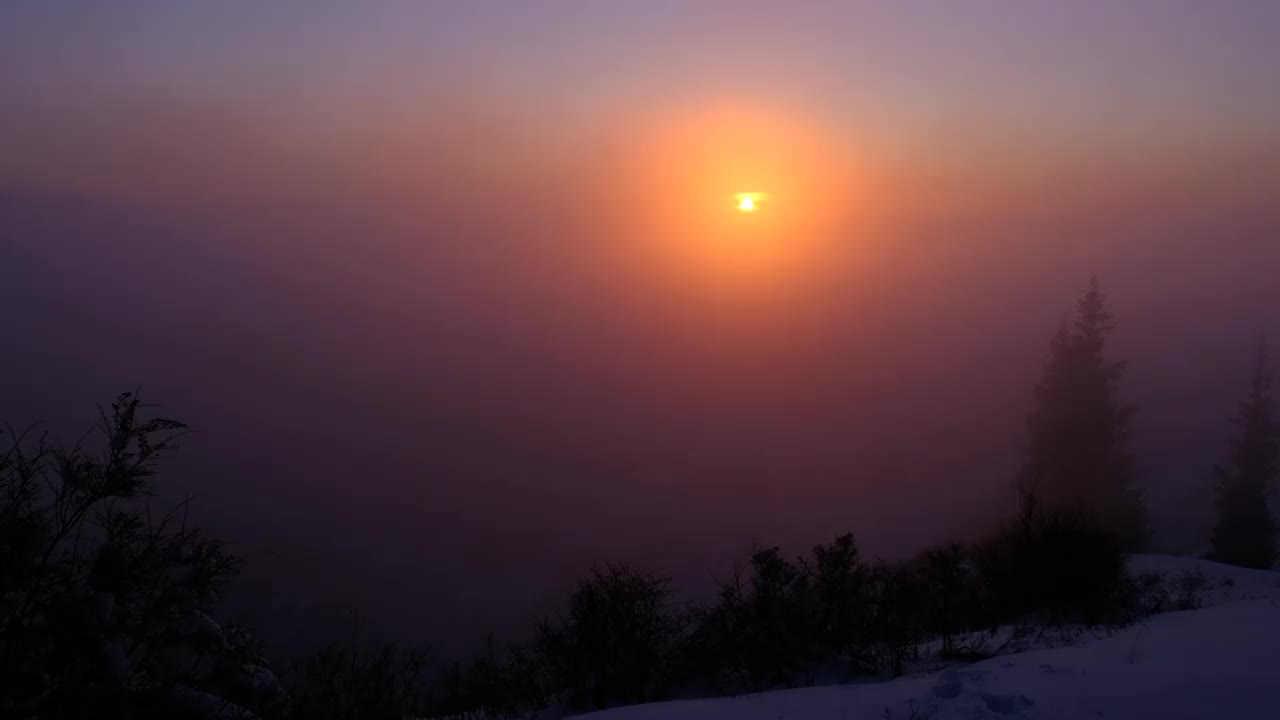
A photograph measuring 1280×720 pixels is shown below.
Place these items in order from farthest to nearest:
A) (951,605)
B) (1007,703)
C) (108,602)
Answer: (951,605)
(1007,703)
(108,602)

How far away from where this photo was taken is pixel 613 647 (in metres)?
9.69

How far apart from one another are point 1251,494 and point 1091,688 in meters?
36.3

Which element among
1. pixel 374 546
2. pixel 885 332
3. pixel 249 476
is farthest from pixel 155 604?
pixel 885 332

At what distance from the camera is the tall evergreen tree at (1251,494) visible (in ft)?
112

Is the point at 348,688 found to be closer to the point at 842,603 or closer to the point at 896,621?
the point at 842,603

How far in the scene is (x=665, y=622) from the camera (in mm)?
10305

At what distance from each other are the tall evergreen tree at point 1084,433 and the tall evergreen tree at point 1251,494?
3.07m

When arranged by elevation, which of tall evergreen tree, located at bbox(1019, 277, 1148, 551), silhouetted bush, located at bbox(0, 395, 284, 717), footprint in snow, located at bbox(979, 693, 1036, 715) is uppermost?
tall evergreen tree, located at bbox(1019, 277, 1148, 551)

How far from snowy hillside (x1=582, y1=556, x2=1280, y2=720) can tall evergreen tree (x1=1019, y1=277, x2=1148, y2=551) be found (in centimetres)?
2963

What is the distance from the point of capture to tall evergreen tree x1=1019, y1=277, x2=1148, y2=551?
3569 centimetres

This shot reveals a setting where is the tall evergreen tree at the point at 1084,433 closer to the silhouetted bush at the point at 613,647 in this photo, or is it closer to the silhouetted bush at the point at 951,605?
the silhouetted bush at the point at 951,605

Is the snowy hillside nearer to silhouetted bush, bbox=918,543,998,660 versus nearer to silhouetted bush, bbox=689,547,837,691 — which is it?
silhouetted bush, bbox=689,547,837,691

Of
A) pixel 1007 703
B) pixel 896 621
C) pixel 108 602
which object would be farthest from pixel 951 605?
pixel 108 602

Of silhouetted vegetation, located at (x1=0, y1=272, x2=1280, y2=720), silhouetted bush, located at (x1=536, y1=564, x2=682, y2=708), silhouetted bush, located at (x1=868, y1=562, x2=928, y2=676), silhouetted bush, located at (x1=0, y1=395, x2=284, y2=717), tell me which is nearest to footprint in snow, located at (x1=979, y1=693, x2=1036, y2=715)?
silhouetted bush, located at (x1=868, y1=562, x2=928, y2=676)
